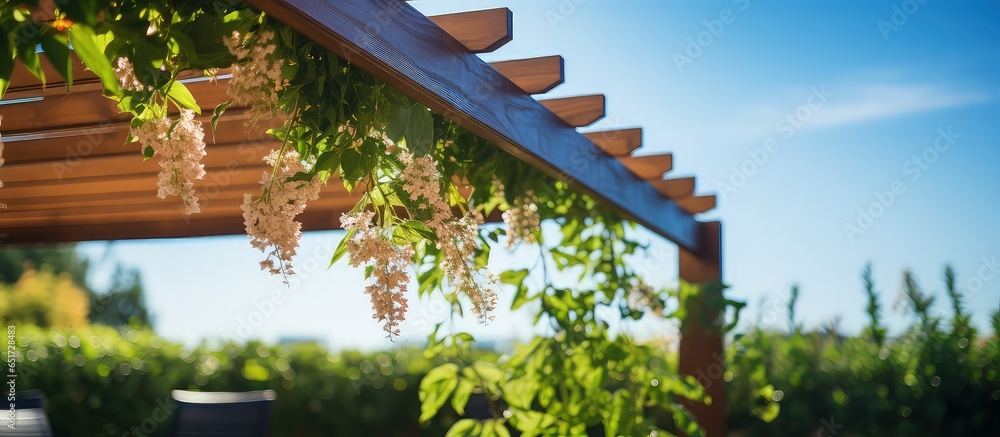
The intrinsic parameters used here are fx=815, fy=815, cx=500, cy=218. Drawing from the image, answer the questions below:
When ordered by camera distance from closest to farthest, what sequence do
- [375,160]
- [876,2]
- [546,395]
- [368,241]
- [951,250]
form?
1. [368,241]
2. [375,160]
3. [546,395]
4. [951,250]
5. [876,2]

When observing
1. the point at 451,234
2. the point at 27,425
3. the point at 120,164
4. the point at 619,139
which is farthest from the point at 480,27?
the point at 120,164

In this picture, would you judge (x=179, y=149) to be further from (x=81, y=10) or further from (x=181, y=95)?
(x=81, y=10)

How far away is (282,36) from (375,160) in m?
0.33

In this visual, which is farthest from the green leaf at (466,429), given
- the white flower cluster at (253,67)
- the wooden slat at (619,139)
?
the white flower cluster at (253,67)

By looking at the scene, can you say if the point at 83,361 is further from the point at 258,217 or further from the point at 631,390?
the point at 258,217

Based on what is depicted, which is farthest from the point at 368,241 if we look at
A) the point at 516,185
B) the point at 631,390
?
the point at 631,390

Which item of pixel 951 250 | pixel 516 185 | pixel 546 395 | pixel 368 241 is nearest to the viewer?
pixel 368 241

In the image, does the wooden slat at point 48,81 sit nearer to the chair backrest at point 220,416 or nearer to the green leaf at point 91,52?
the green leaf at point 91,52

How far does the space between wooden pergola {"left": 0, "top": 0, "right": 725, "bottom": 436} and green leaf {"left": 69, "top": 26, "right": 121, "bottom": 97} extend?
24 cm

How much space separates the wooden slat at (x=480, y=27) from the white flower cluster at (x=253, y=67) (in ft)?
1.74

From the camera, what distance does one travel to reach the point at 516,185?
2.82 m

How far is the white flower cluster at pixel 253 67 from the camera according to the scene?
1.45 meters

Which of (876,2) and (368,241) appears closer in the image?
(368,241)

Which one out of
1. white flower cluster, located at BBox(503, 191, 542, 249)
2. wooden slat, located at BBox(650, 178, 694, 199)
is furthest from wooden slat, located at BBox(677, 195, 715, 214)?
white flower cluster, located at BBox(503, 191, 542, 249)
